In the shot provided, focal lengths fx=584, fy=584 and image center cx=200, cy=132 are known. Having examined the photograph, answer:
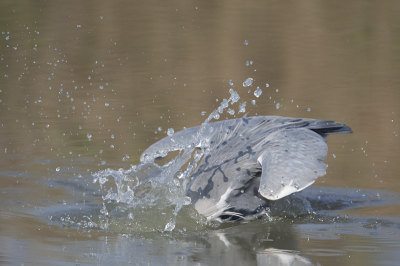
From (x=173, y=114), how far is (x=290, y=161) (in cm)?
390

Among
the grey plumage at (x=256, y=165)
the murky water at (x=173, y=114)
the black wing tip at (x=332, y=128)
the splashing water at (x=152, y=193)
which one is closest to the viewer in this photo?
the murky water at (x=173, y=114)

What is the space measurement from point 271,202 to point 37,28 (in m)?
8.67

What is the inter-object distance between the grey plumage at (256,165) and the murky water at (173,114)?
7.0 inches

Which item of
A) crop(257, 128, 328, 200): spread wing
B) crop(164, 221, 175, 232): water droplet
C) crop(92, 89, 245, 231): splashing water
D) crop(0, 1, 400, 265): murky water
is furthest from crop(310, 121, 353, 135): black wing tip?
crop(164, 221, 175, 232): water droplet

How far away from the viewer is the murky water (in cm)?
399

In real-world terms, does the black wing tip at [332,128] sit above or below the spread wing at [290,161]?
above

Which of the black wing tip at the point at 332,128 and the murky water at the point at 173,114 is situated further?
the black wing tip at the point at 332,128

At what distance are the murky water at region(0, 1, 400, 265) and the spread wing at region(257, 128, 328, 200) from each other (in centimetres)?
38

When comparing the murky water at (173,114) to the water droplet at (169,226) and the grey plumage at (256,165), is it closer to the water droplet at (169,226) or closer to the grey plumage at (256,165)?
the water droplet at (169,226)

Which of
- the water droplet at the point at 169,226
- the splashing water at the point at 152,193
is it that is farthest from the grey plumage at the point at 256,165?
the water droplet at the point at 169,226

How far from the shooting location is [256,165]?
4.61 metres

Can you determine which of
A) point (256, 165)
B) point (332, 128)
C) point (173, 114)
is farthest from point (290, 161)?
point (173, 114)

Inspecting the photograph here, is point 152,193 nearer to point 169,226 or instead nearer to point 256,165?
point 169,226

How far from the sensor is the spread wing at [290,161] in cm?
403
